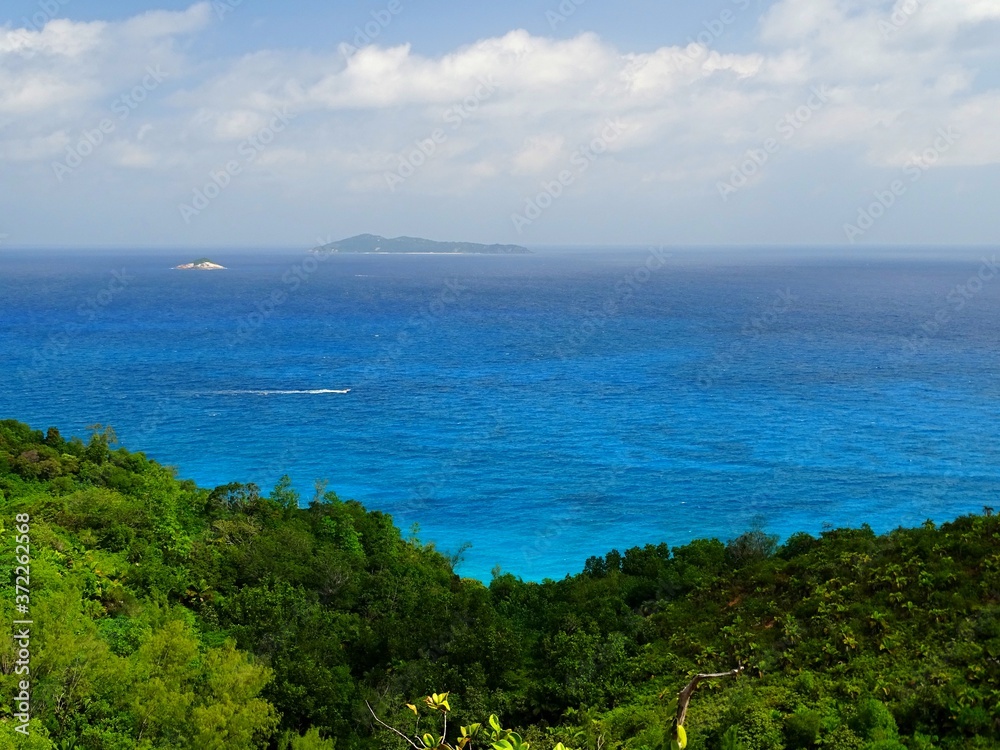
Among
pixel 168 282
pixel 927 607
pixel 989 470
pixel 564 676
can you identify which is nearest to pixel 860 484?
pixel 989 470

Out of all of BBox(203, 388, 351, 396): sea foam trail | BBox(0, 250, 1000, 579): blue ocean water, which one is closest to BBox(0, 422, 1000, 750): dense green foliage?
BBox(0, 250, 1000, 579): blue ocean water

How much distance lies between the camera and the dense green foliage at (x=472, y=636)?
15.1 metres

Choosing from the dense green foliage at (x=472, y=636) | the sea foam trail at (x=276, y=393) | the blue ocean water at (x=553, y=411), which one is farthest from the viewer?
the sea foam trail at (x=276, y=393)

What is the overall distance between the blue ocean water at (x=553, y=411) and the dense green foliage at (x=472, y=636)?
39.3 feet

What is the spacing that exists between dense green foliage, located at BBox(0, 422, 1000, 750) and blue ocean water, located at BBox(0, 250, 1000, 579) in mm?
11970

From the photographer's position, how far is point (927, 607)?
19.7 m

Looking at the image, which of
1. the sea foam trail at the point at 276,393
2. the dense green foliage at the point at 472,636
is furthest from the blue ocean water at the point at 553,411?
the dense green foliage at the point at 472,636

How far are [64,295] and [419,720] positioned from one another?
149 meters

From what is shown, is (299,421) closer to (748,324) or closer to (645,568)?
(645,568)

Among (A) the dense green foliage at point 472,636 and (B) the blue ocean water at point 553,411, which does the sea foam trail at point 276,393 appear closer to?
(B) the blue ocean water at point 553,411

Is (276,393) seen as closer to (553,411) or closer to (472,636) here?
(553,411)

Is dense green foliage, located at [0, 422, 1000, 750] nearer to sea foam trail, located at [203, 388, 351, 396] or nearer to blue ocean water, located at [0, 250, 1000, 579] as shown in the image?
blue ocean water, located at [0, 250, 1000, 579]

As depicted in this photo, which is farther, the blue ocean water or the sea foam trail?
the sea foam trail

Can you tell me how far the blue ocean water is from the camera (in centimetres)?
4222
